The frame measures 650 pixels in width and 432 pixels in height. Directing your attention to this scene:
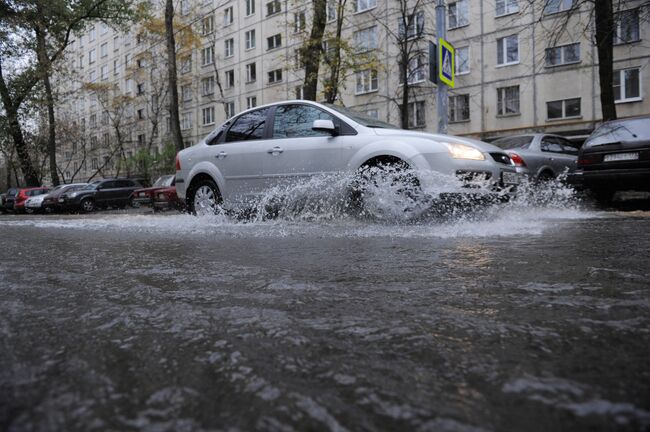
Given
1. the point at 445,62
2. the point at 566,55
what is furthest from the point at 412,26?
the point at 445,62

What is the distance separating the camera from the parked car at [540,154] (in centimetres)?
855

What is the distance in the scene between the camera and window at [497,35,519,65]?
24.5 meters

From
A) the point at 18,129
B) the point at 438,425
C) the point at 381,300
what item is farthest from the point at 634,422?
the point at 18,129

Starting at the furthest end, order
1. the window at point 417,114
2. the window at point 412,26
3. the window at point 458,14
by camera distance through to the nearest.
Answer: the window at point 417,114 < the window at point 458,14 < the window at point 412,26

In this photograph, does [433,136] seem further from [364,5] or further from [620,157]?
[364,5]

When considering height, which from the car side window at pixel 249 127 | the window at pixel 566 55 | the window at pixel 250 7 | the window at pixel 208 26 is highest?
the window at pixel 250 7

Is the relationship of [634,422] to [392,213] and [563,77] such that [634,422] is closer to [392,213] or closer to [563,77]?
[392,213]

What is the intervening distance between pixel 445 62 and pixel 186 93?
35290mm

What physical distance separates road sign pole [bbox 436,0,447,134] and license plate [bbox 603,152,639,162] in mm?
3203

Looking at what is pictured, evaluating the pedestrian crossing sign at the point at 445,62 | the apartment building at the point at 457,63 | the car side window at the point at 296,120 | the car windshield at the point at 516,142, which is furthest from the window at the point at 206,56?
the car side window at the point at 296,120

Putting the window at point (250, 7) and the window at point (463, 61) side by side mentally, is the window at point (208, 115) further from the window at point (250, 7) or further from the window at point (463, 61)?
the window at point (463, 61)

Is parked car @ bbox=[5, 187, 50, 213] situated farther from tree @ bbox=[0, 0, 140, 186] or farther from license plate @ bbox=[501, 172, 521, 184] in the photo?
license plate @ bbox=[501, 172, 521, 184]

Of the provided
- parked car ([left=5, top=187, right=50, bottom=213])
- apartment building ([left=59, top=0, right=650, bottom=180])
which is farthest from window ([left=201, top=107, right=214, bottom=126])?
parked car ([left=5, top=187, right=50, bottom=213])

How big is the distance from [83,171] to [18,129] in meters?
30.8
